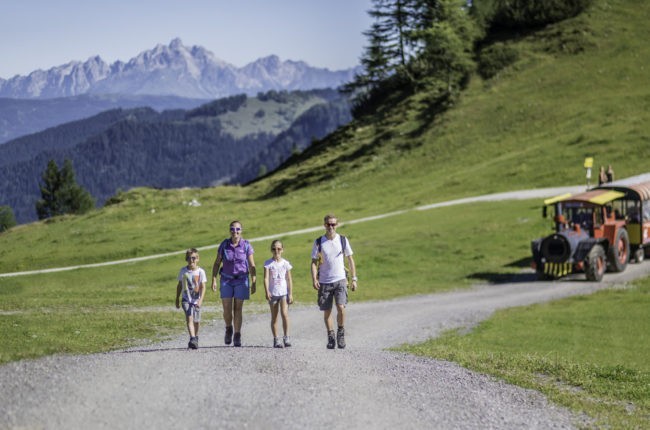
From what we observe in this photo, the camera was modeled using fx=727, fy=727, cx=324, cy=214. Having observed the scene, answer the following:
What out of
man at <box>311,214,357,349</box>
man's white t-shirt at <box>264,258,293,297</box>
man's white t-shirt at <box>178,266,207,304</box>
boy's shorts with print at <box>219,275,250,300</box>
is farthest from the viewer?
boy's shorts with print at <box>219,275,250,300</box>

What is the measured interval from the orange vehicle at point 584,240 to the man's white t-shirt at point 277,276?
2241cm

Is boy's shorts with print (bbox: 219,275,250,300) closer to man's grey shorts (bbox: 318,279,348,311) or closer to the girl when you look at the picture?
the girl

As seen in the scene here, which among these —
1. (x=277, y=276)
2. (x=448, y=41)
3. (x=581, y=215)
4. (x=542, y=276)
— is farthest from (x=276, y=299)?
(x=448, y=41)

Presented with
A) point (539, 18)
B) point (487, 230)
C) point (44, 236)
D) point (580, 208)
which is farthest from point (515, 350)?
point (539, 18)

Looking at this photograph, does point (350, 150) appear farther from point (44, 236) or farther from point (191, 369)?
point (191, 369)

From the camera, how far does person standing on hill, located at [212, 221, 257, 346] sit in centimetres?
1867

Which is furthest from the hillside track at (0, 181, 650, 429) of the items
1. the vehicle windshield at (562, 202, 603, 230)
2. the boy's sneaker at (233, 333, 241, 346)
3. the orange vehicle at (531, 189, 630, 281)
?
the vehicle windshield at (562, 202, 603, 230)

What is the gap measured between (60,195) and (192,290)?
621ft

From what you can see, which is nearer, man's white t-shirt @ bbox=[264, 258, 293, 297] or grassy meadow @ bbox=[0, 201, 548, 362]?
man's white t-shirt @ bbox=[264, 258, 293, 297]

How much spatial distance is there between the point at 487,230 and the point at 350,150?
5134 cm

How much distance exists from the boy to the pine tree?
7302 inches

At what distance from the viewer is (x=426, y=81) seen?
97.6 meters

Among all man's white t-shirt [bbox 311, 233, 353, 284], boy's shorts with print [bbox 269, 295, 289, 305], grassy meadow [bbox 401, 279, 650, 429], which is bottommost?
grassy meadow [bbox 401, 279, 650, 429]

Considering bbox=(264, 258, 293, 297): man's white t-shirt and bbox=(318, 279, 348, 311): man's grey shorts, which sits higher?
bbox=(264, 258, 293, 297): man's white t-shirt
